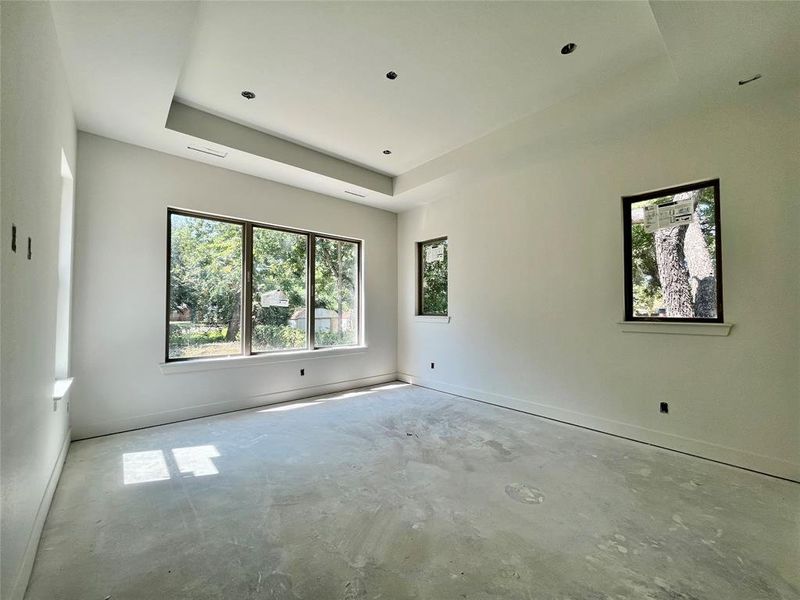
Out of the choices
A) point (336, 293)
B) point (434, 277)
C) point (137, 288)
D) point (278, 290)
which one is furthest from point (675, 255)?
point (137, 288)

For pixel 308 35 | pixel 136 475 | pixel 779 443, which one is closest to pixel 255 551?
pixel 136 475

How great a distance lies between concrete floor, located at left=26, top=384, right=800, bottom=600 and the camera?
1544 millimetres

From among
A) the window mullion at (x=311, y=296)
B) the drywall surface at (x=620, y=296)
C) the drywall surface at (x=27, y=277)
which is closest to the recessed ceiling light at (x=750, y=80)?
the drywall surface at (x=620, y=296)

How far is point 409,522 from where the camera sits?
6.48 feet

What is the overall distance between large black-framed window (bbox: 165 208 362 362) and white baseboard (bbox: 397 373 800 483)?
238cm

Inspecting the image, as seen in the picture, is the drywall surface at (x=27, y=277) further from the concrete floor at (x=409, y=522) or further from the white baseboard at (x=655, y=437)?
the white baseboard at (x=655, y=437)

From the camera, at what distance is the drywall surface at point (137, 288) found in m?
3.25

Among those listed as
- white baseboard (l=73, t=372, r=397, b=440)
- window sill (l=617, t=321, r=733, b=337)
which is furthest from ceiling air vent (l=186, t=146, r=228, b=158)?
window sill (l=617, t=321, r=733, b=337)

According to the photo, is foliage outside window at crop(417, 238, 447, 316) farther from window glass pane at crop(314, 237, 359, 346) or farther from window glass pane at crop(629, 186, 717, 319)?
window glass pane at crop(629, 186, 717, 319)

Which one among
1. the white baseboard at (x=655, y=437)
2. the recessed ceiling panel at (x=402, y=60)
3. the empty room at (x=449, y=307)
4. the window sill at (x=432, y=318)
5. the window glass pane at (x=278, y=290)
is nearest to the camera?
the empty room at (x=449, y=307)

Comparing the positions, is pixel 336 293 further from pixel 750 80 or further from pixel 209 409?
pixel 750 80

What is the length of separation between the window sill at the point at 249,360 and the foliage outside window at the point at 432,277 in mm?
1264

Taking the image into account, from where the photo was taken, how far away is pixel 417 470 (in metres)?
2.62

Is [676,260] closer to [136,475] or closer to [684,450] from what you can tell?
[684,450]
